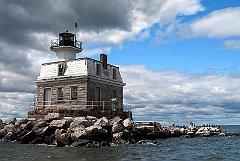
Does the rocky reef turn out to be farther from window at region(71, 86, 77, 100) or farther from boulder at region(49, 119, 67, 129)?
window at region(71, 86, 77, 100)

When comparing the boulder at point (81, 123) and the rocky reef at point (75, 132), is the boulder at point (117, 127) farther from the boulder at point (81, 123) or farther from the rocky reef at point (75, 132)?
the boulder at point (81, 123)

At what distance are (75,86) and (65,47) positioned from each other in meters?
5.12

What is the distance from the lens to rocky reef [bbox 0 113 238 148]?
20.1 metres

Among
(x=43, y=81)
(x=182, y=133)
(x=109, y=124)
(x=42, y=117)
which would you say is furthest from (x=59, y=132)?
(x=182, y=133)

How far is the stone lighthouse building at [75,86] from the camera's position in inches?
1061

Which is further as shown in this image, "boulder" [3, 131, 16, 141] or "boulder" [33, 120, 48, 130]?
"boulder" [3, 131, 16, 141]

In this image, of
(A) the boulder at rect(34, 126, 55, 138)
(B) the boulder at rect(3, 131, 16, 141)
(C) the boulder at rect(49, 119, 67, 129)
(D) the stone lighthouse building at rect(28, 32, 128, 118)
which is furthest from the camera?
(D) the stone lighthouse building at rect(28, 32, 128, 118)

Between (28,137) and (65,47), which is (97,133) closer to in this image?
(28,137)

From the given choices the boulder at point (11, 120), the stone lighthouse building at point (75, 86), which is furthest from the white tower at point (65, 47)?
the boulder at point (11, 120)

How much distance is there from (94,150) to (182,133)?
1651 cm

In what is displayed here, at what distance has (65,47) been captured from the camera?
101 ft

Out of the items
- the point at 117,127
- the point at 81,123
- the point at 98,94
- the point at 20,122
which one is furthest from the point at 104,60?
the point at 81,123

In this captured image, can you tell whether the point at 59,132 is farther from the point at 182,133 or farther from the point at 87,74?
the point at 182,133

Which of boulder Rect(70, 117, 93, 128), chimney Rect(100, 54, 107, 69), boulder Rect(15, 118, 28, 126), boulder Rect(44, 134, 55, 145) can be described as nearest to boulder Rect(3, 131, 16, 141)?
boulder Rect(15, 118, 28, 126)
